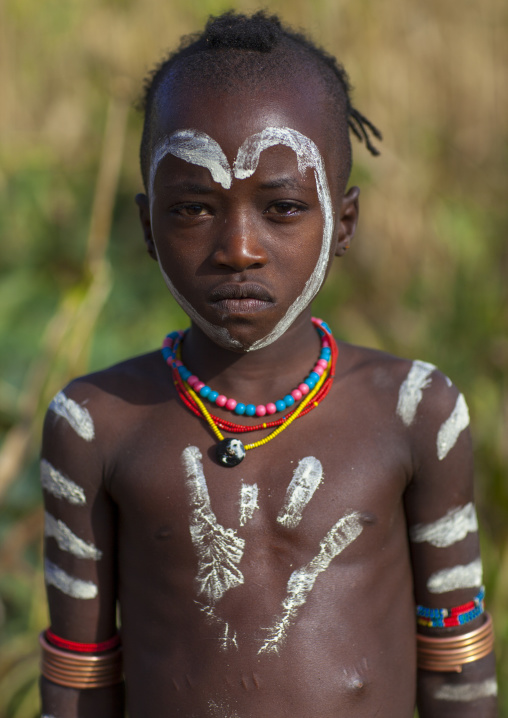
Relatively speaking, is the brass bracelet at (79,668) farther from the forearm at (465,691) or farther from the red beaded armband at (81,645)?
the forearm at (465,691)

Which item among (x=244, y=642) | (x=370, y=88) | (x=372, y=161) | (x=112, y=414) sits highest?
(x=370, y=88)

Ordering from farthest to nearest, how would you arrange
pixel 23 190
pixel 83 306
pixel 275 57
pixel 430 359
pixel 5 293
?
pixel 23 190 → pixel 5 293 → pixel 430 359 → pixel 83 306 → pixel 275 57

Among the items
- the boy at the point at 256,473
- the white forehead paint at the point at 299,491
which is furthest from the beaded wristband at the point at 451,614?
the white forehead paint at the point at 299,491

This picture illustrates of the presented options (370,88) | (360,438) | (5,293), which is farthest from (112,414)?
(370,88)

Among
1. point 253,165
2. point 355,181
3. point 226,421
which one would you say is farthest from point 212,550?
point 355,181

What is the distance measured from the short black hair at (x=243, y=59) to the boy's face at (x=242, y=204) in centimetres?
4

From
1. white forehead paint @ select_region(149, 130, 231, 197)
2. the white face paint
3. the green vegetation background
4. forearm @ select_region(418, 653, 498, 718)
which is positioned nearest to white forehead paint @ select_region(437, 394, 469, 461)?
the white face paint

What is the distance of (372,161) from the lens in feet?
13.8

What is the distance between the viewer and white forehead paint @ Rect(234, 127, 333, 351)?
1.43 metres

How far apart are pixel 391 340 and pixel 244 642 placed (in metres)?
2.51

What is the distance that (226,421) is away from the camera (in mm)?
1617

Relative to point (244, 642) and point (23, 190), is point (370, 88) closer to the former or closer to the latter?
point (23, 190)

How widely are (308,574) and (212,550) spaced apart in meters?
0.19

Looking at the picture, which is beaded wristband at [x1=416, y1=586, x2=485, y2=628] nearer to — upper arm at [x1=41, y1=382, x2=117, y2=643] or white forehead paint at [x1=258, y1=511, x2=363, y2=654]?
white forehead paint at [x1=258, y1=511, x2=363, y2=654]
